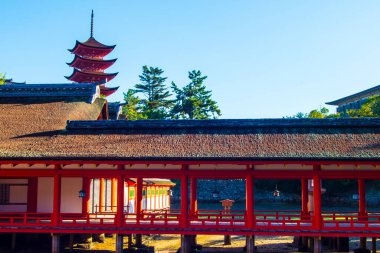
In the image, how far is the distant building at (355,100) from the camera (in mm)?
67562

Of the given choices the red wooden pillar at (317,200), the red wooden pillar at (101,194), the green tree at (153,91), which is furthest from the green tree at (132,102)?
the red wooden pillar at (317,200)

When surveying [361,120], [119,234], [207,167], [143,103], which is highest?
[143,103]

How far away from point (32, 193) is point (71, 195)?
6.60 feet

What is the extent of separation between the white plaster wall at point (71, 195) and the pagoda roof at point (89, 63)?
29980 mm

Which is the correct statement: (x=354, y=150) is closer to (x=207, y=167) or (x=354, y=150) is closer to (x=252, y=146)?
(x=252, y=146)

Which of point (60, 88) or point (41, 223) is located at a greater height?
point (60, 88)

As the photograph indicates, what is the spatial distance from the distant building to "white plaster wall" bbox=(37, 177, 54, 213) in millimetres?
53212

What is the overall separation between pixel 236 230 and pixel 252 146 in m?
4.01

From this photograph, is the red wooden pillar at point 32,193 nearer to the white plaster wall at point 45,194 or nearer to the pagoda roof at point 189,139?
the white plaster wall at point 45,194

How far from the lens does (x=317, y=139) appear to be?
23.3 meters

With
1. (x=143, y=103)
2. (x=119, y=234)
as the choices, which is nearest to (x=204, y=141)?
(x=119, y=234)

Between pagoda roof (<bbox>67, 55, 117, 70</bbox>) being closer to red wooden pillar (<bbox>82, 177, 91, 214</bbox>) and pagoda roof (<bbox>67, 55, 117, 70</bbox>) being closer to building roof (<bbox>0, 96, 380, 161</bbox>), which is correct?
building roof (<bbox>0, 96, 380, 161</bbox>)

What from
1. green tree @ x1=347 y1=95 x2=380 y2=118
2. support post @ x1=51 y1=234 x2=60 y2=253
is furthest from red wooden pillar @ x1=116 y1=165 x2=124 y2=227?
green tree @ x1=347 y1=95 x2=380 y2=118

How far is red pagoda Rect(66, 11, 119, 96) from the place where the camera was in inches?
2098
